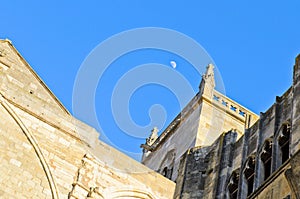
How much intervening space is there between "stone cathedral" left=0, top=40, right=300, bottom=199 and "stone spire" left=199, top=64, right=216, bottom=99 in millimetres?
3756

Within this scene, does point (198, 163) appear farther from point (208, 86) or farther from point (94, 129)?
point (208, 86)

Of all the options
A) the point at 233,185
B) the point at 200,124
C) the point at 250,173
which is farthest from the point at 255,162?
the point at 200,124

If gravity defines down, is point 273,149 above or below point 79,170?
above

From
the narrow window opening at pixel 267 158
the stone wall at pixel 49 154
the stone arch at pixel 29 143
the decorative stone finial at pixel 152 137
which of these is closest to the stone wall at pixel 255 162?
the narrow window opening at pixel 267 158

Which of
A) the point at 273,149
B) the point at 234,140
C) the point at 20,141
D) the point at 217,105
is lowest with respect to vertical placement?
the point at 20,141

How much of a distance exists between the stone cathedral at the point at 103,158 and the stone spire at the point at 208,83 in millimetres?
3756

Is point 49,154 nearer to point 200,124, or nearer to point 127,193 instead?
point 127,193

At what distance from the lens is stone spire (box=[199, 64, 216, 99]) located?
22500 mm

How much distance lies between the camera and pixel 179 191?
1792cm

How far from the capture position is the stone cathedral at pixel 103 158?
15.2 m

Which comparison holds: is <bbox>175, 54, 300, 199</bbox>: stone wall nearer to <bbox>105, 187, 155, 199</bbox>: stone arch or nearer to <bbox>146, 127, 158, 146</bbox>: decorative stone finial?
<bbox>105, 187, 155, 199</bbox>: stone arch

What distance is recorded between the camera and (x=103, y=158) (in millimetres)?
17109

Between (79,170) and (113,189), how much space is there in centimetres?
97

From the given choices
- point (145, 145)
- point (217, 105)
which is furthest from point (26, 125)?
point (145, 145)
